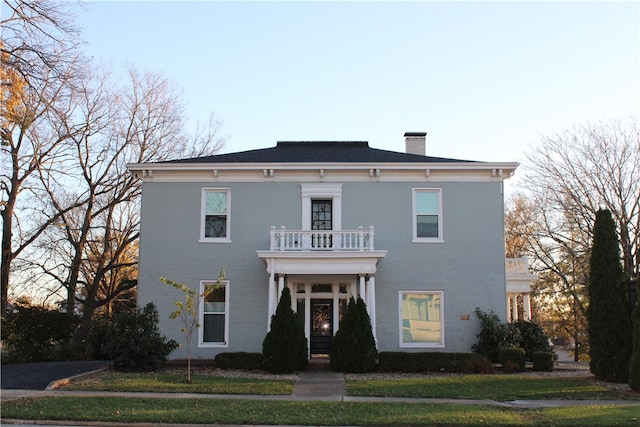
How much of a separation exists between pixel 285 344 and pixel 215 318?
4.06 meters

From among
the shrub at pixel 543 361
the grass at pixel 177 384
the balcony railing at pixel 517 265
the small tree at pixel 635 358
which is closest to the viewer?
the grass at pixel 177 384

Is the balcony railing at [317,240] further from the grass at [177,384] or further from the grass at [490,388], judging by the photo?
the grass at [177,384]

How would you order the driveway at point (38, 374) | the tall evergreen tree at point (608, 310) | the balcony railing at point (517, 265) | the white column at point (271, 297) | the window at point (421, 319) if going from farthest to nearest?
the balcony railing at point (517, 265) < the window at point (421, 319) < the white column at point (271, 297) < the tall evergreen tree at point (608, 310) < the driveway at point (38, 374)

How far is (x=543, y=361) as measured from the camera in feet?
67.6

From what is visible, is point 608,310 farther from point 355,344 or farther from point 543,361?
point 355,344

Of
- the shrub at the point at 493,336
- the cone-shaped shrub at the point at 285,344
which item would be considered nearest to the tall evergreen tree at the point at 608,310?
the shrub at the point at 493,336

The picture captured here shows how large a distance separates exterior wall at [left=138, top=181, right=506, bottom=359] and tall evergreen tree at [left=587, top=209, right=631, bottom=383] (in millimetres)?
4723

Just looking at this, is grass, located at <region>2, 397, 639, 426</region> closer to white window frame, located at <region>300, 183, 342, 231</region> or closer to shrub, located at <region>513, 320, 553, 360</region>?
shrub, located at <region>513, 320, 553, 360</region>

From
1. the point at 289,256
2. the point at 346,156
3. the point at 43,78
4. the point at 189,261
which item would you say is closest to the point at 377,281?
the point at 289,256

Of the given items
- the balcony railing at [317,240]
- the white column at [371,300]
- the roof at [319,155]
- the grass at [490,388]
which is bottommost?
the grass at [490,388]

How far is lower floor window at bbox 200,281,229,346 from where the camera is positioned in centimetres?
2214

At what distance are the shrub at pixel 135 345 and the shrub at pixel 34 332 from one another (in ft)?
23.4

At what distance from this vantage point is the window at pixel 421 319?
22125mm

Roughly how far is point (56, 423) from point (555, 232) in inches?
1059
